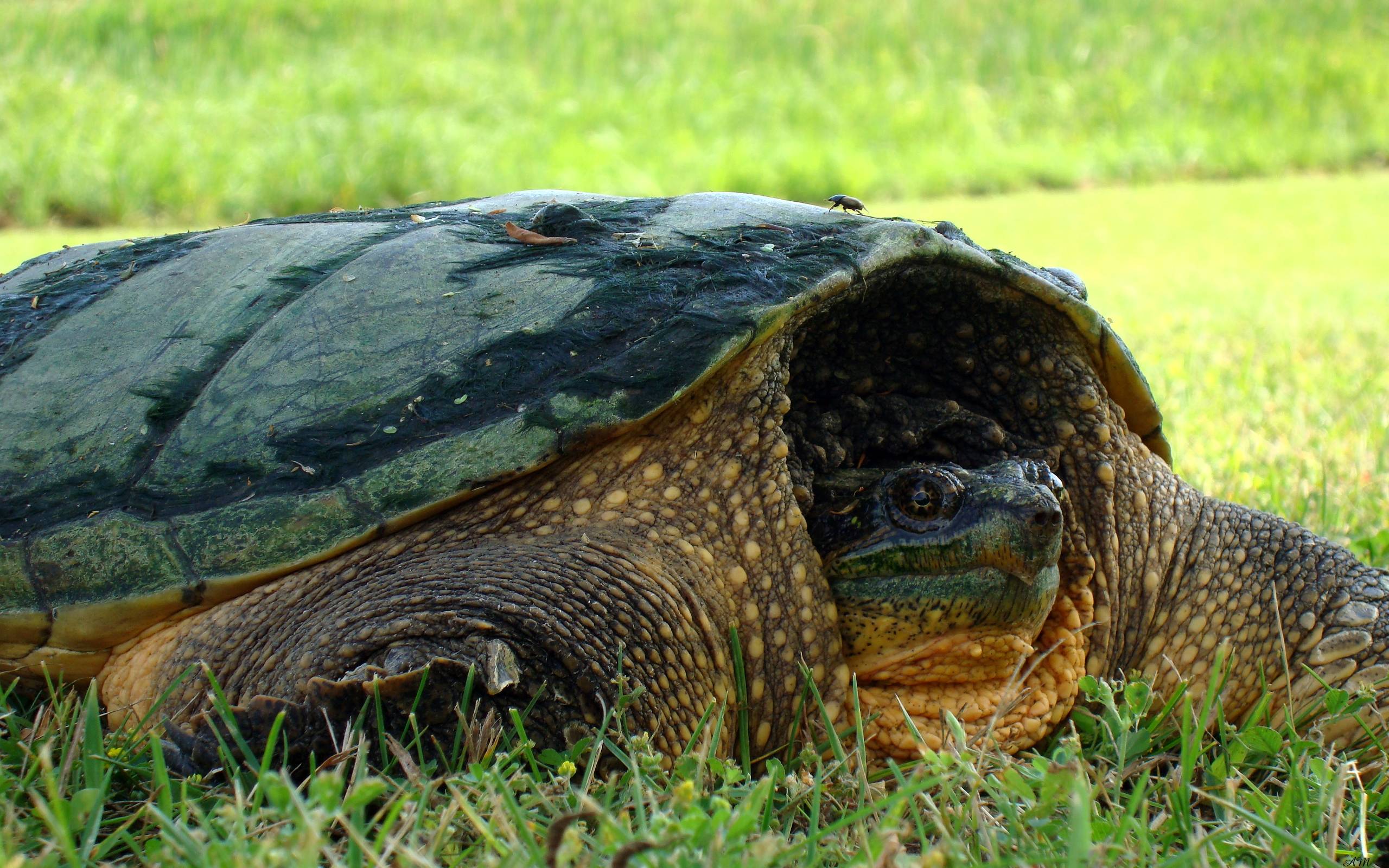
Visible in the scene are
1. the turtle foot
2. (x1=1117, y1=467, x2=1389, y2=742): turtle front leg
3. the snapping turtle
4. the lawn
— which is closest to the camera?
the lawn

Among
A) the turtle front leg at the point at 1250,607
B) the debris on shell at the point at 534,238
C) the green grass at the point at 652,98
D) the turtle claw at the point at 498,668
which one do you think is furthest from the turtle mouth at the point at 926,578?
the green grass at the point at 652,98

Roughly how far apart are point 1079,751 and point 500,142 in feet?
35.3

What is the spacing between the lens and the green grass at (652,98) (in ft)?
33.8

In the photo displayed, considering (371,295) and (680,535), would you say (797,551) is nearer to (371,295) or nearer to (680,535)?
(680,535)

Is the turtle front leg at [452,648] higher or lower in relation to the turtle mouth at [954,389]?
lower

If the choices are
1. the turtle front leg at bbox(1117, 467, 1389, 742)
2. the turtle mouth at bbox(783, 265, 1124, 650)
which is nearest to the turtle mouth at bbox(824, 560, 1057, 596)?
the turtle mouth at bbox(783, 265, 1124, 650)

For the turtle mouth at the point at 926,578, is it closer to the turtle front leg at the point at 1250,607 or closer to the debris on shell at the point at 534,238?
the turtle front leg at the point at 1250,607

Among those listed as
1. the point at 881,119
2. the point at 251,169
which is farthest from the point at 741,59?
the point at 251,169

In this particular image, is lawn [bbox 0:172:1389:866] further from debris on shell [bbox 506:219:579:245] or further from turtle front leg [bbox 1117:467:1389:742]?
debris on shell [bbox 506:219:579:245]

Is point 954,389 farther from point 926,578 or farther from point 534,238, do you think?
point 534,238

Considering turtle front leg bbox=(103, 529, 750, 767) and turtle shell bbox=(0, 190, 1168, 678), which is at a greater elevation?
turtle shell bbox=(0, 190, 1168, 678)

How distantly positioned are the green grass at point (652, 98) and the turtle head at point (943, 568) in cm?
891

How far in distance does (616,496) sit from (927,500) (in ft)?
1.55

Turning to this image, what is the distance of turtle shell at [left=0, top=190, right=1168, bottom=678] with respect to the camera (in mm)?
1641
